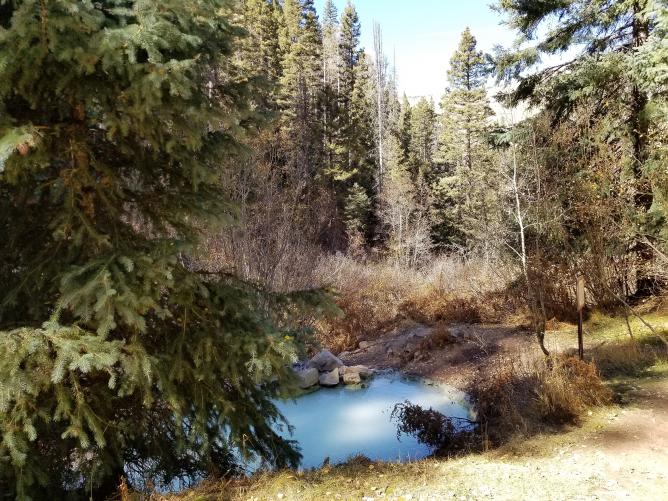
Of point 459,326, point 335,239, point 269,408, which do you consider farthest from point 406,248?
point 269,408

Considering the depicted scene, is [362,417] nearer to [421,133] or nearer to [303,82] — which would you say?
[303,82]

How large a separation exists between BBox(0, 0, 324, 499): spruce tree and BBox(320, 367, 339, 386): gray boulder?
5.06m

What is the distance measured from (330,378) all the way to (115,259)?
6.67 meters

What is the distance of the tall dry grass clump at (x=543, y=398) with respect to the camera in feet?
17.8

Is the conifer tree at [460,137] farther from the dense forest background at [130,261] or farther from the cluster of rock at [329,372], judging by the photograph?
the dense forest background at [130,261]

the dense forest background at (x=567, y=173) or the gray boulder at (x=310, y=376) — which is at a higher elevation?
the dense forest background at (x=567, y=173)

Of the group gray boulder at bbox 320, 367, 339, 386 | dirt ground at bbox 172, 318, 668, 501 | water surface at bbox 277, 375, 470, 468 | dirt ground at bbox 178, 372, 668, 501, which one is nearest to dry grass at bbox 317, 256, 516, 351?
gray boulder at bbox 320, 367, 339, 386

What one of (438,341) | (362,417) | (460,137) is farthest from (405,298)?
(460,137)

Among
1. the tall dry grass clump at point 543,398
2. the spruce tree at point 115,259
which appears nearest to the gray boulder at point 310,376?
the tall dry grass clump at point 543,398

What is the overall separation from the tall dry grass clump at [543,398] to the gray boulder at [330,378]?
303 centimetres

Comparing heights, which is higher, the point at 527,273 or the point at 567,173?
the point at 567,173

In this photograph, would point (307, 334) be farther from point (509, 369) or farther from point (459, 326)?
point (459, 326)

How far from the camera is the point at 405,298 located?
13758 mm

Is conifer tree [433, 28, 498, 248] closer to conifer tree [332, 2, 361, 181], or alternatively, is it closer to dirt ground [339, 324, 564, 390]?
conifer tree [332, 2, 361, 181]
